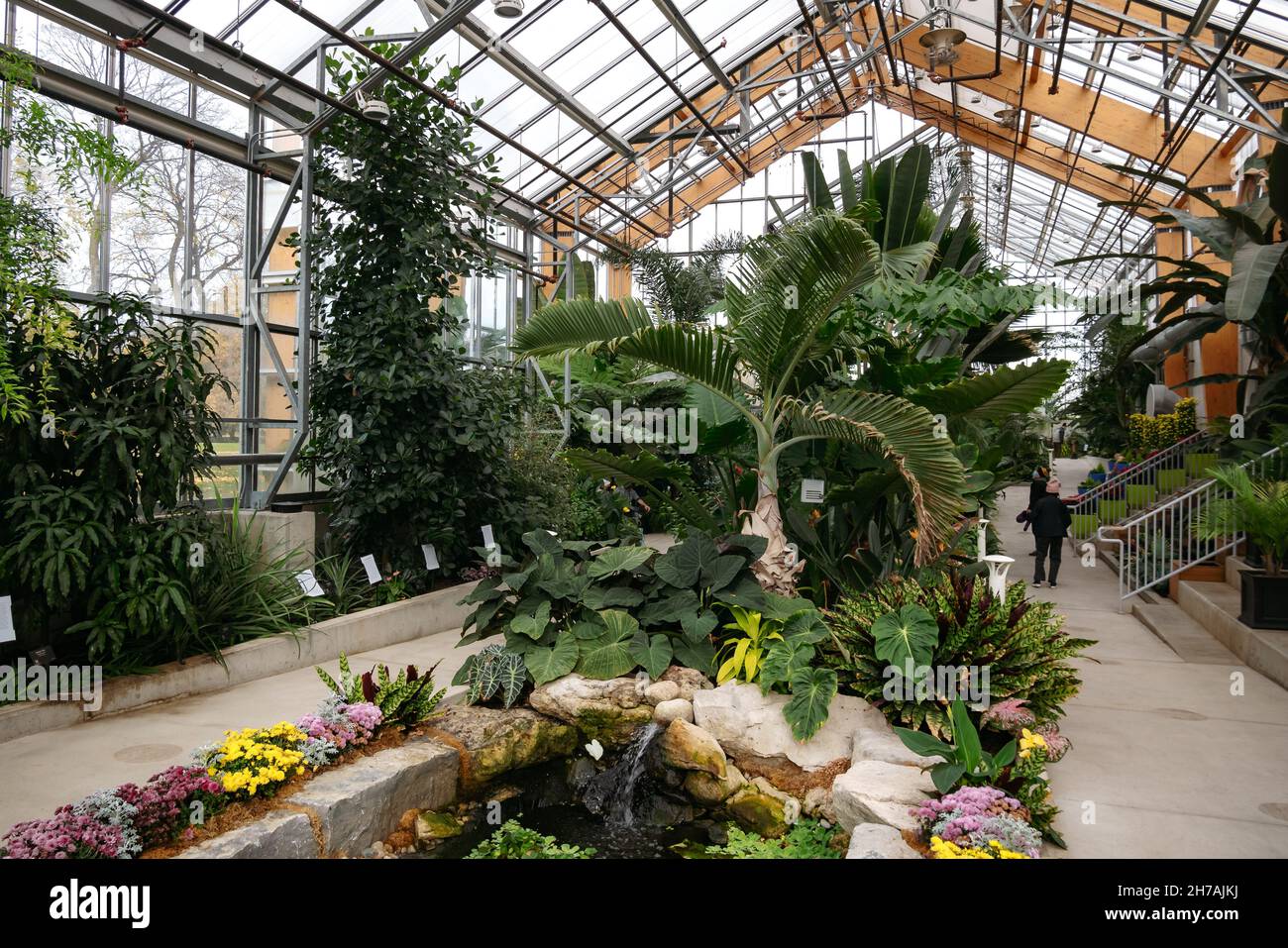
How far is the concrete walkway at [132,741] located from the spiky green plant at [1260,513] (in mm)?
5494

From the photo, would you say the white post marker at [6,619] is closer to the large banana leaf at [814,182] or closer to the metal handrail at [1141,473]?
the large banana leaf at [814,182]

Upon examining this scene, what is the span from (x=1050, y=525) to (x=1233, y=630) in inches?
120

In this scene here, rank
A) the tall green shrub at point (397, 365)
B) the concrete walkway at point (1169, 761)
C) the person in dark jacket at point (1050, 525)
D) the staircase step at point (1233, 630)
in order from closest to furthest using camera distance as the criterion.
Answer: the concrete walkway at point (1169, 761), the staircase step at point (1233, 630), the tall green shrub at point (397, 365), the person in dark jacket at point (1050, 525)

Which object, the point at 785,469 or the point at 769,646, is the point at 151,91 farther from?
the point at 769,646

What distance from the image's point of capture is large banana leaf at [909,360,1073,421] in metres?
5.14

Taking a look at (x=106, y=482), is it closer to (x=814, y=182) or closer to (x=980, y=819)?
(x=980, y=819)

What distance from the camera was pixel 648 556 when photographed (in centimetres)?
563

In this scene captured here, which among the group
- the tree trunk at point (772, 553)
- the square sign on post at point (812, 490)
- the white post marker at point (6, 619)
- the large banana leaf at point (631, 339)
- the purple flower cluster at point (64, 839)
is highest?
the large banana leaf at point (631, 339)

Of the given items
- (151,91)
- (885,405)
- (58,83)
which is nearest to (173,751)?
(885,405)

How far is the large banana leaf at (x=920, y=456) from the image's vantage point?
4570 mm

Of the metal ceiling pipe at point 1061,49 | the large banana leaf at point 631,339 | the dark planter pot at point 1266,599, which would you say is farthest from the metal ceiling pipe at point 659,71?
the dark planter pot at point 1266,599

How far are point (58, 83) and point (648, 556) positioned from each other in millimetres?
5217

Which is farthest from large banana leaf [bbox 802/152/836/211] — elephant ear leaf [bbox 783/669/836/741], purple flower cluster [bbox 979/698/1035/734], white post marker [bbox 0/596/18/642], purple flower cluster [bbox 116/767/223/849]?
white post marker [bbox 0/596/18/642]
